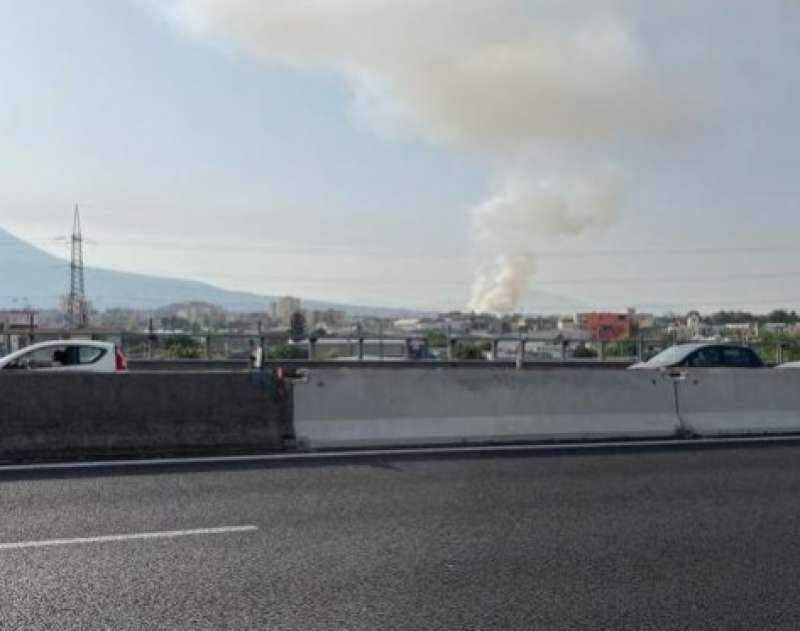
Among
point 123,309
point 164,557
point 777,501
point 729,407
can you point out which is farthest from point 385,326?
point 164,557

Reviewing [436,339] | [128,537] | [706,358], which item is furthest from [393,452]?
[436,339]

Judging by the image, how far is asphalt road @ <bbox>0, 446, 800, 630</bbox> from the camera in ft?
19.4

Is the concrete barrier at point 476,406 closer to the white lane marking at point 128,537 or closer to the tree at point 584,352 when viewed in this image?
the white lane marking at point 128,537

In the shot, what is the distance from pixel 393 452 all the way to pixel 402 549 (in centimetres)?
495

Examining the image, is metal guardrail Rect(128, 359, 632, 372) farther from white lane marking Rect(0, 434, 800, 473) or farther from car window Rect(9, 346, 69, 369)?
white lane marking Rect(0, 434, 800, 473)

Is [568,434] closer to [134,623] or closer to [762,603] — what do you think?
[762,603]

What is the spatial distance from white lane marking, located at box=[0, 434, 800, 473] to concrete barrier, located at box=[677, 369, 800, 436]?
0.35 metres

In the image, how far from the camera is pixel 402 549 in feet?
24.2

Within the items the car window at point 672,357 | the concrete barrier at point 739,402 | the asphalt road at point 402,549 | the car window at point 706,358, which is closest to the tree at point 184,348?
the car window at point 672,357

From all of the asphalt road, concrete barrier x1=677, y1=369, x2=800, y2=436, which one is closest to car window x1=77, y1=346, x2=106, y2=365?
the asphalt road

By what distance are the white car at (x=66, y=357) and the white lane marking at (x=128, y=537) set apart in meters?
10.8

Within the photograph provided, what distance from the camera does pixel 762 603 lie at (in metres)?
Result: 6.21

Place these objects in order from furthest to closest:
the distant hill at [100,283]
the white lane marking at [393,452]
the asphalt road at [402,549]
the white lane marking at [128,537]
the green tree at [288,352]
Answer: the distant hill at [100,283] < the green tree at [288,352] < the white lane marking at [393,452] < the white lane marking at [128,537] < the asphalt road at [402,549]

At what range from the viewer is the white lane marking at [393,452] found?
1092cm
